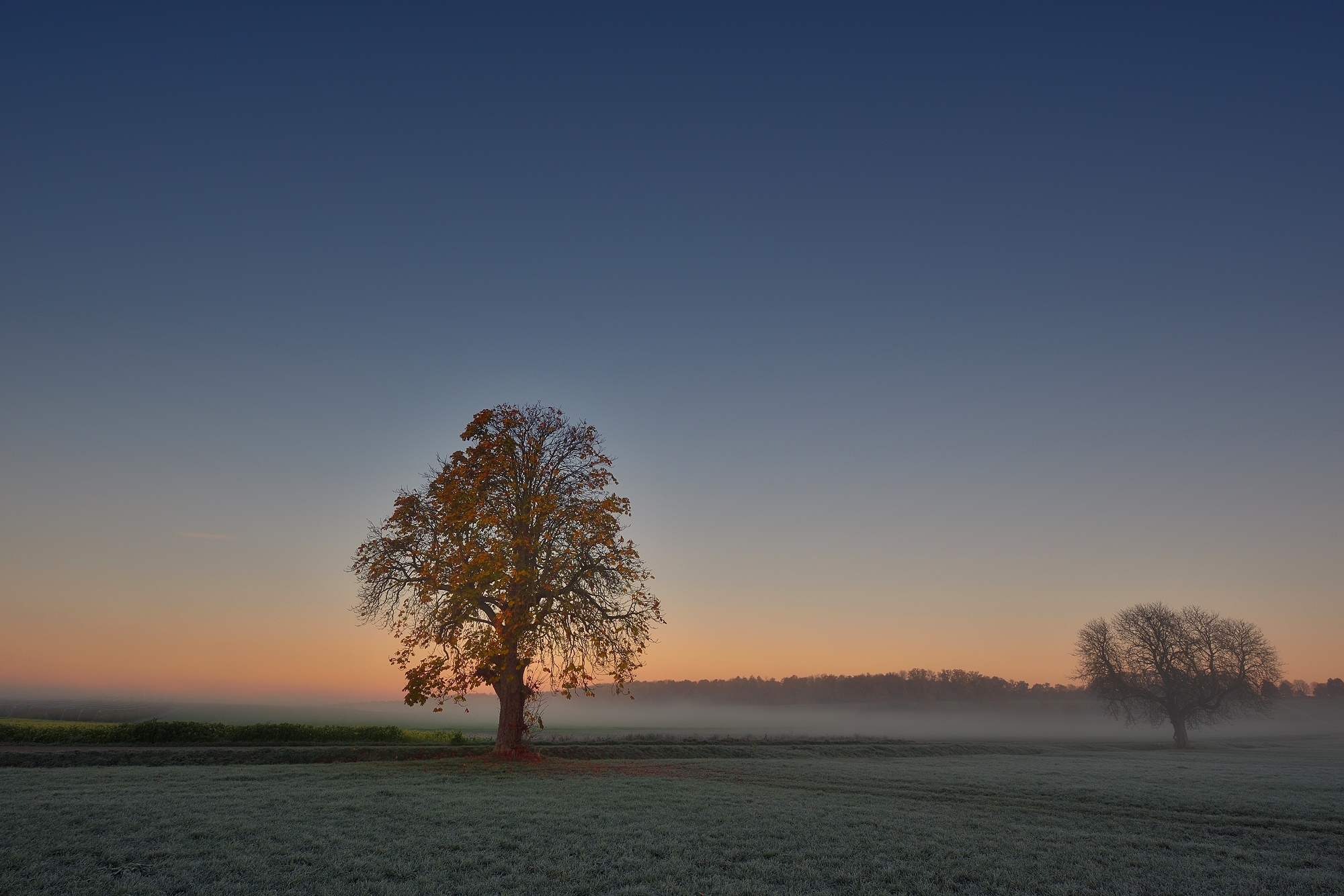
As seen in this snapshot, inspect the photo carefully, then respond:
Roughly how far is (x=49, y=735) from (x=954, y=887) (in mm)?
38286

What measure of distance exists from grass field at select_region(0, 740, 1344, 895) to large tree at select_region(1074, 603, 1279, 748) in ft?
137

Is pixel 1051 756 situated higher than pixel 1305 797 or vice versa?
pixel 1305 797

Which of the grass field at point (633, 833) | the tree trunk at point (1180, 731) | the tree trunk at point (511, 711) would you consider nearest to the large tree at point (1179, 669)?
the tree trunk at point (1180, 731)

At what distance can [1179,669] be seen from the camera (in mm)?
59000

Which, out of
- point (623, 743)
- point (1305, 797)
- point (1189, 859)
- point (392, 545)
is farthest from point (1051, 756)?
point (392, 545)

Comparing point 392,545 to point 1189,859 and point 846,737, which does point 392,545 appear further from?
point 846,737

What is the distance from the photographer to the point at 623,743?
122 ft

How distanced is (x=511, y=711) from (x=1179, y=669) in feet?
201

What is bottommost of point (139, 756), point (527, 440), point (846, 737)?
point (846, 737)

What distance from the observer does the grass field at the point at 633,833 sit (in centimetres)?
1034

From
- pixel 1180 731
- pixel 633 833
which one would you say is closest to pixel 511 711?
pixel 633 833

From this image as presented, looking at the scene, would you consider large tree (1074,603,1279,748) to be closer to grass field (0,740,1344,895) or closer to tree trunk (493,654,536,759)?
grass field (0,740,1344,895)

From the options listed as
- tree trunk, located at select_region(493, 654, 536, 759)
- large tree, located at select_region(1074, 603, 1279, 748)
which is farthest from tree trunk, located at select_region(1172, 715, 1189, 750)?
tree trunk, located at select_region(493, 654, 536, 759)

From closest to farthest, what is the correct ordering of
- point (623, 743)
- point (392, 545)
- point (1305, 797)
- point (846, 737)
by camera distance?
point (1305, 797)
point (392, 545)
point (623, 743)
point (846, 737)
